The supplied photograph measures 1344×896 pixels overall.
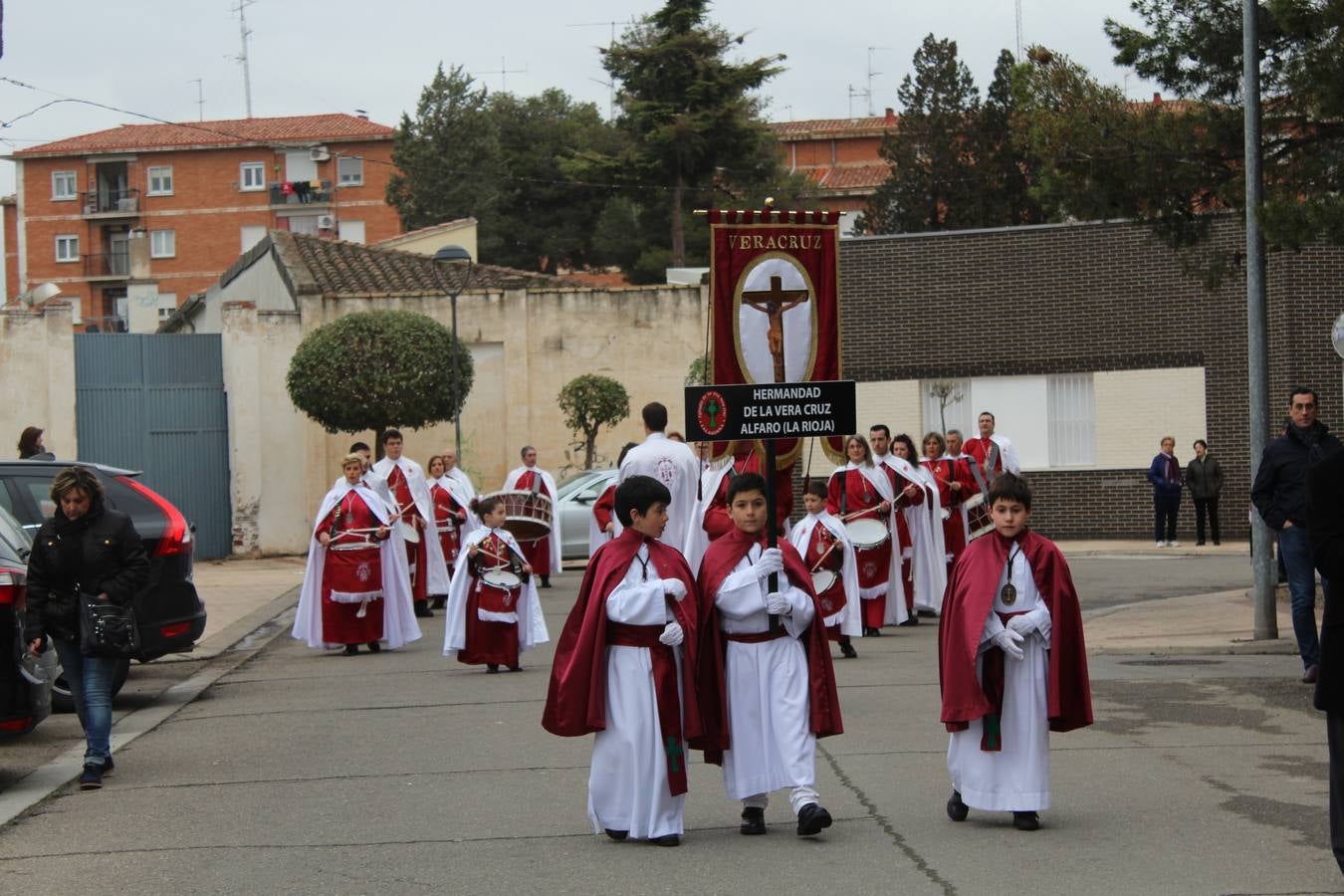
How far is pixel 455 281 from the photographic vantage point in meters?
39.7

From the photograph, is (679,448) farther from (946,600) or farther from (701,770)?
(946,600)

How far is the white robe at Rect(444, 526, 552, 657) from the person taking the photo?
14.4m

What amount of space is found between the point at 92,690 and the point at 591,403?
23884mm

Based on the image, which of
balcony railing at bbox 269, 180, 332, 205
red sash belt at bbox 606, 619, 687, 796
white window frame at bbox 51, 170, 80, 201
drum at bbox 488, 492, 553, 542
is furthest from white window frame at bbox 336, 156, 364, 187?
Result: red sash belt at bbox 606, 619, 687, 796

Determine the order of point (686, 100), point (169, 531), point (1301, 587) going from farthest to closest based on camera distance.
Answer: point (686, 100)
point (169, 531)
point (1301, 587)

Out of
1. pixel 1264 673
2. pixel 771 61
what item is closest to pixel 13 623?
pixel 1264 673

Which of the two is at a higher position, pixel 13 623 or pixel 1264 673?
pixel 13 623

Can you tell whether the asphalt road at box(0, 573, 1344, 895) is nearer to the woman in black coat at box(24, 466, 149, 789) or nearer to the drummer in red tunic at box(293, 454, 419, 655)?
the woman in black coat at box(24, 466, 149, 789)

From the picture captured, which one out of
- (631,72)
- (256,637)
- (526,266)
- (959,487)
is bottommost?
(256,637)

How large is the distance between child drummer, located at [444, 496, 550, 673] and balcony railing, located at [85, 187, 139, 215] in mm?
67639

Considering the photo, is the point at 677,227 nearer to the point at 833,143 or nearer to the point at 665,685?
the point at 833,143

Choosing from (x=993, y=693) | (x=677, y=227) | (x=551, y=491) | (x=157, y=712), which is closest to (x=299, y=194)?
(x=677, y=227)

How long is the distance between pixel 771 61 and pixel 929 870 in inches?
1935

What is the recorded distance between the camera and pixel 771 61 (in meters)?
54.4
